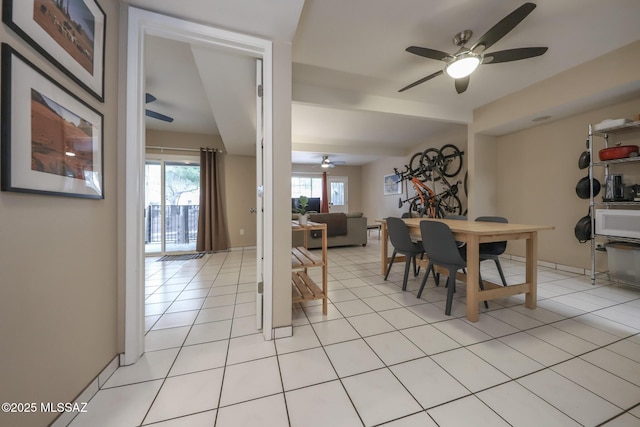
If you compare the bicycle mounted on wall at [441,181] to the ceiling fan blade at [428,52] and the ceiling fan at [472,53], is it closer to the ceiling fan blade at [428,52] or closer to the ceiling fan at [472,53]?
the ceiling fan at [472,53]

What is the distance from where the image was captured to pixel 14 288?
0.73 meters

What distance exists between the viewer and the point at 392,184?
21.5ft

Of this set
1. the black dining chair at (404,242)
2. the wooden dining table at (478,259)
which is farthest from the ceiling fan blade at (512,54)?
the black dining chair at (404,242)

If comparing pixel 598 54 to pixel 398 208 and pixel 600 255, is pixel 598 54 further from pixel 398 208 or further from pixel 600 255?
pixel 398 208

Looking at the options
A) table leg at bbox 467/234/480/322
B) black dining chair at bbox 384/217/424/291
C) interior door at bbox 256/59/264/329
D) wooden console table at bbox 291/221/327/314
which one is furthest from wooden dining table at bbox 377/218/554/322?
interior door at bbox 256/59/264/329

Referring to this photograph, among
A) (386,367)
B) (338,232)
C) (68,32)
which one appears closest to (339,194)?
(338,232)

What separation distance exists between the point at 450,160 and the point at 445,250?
3.41 meters

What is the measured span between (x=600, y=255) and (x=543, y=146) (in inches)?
65.1

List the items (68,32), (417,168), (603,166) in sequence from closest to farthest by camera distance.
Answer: (68,32), (603,166), (417,168)

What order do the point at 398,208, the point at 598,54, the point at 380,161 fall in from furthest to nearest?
the point at 380,161, the point at 398,208, the point at 598,54

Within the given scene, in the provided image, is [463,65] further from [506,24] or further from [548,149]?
[548,149]

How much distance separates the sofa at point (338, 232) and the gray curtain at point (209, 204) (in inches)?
64.3

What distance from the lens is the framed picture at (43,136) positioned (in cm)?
71

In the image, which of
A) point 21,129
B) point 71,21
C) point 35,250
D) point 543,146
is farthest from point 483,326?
point 543,146
